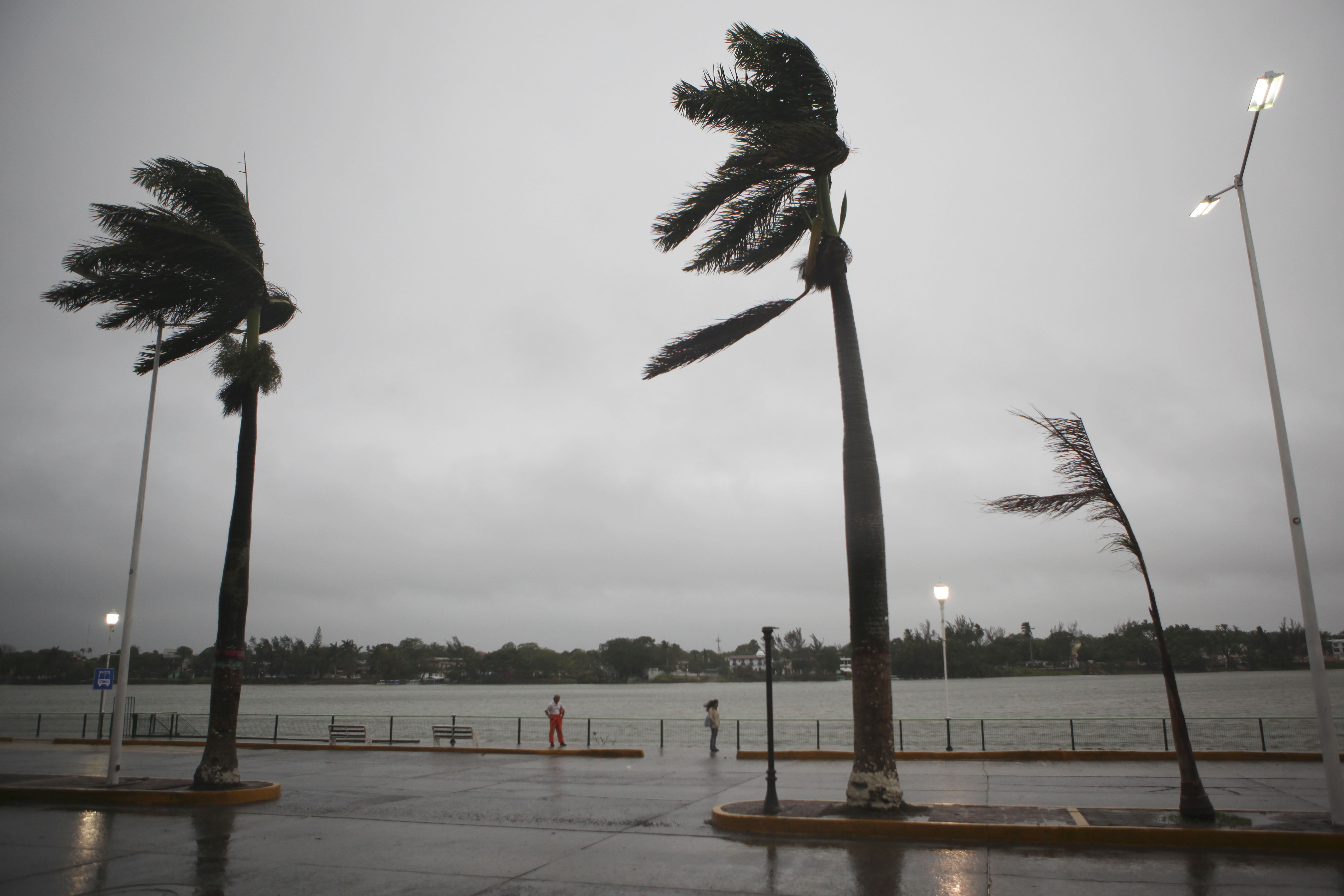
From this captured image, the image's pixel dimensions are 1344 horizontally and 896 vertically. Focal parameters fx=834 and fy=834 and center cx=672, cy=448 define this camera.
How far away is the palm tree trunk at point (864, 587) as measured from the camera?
11.9 meters

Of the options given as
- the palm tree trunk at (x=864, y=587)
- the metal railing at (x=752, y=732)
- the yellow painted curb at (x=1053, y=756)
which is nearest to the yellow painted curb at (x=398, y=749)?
the metal railing at (x=752, y=732)

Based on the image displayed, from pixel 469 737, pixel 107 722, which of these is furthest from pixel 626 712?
pixel 469 737

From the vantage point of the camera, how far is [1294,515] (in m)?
11.5

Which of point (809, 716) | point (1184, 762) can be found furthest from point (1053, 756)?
point (809, 716)

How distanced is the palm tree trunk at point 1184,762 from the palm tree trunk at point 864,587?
350 cm

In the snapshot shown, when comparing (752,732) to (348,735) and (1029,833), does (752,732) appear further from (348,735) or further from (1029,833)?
(1029,833)

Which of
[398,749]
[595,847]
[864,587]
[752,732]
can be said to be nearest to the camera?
[595,847]

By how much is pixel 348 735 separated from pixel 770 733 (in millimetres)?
18834

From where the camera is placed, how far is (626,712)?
9712 centimetres

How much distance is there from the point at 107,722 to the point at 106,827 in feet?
153

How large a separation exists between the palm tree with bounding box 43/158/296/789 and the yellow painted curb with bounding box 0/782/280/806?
458 mm

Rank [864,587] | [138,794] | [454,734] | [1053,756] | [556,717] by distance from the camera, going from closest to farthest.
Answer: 1. [864,587]
2. [138,794]
3. [1053,756]
4. [556,717]
5. [454,734]

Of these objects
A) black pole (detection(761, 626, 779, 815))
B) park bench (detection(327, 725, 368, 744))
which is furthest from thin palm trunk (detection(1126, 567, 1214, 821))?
park bench (detection(327, 725, 368, 744))

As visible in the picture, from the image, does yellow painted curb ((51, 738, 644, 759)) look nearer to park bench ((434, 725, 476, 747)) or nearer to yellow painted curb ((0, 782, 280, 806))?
park bench ((434, 725, 476, 747))
